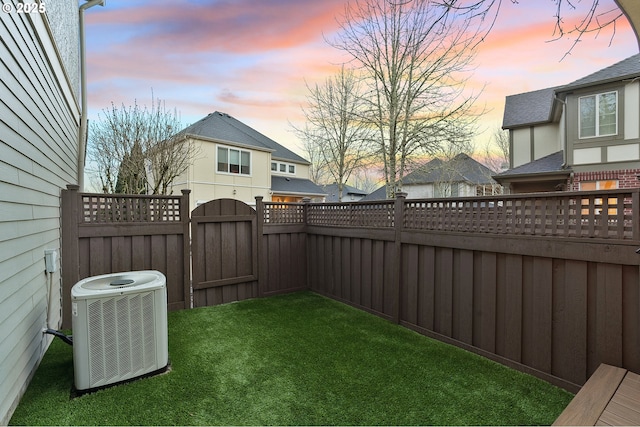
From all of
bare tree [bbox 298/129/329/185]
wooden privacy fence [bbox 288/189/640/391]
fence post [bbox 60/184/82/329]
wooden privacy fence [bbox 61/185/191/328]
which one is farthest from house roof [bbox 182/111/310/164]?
wooden privacy fence [bbox 288/189/640/391]

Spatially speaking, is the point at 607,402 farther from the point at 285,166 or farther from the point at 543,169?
the point at 285,166

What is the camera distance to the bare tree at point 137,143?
7625 millimetres

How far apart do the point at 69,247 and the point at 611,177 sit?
11.0m

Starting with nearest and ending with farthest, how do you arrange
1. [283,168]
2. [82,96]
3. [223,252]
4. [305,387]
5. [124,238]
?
[305,387], [124,238], [223,252], [82,96], [283,168]

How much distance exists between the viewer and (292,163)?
1597 cm

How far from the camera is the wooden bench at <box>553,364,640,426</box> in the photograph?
5.36ft

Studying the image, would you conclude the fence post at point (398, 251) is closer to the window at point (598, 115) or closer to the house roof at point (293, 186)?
the window at point (598, 115)

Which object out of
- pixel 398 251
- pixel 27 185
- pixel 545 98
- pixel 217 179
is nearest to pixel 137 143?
pixel 217 179

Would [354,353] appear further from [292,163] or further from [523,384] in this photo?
[292,163]

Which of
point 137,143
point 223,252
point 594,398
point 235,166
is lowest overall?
point 594,398

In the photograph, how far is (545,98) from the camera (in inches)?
→ 471

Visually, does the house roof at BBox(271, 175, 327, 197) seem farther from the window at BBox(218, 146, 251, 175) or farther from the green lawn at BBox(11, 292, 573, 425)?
the green lawn at BBox(11, 292, 573, 425)

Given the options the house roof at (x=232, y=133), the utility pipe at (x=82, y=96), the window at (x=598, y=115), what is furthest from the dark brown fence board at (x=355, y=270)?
the house roof at (x=232, y=133)

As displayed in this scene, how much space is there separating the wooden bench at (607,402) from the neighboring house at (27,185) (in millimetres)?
3207
